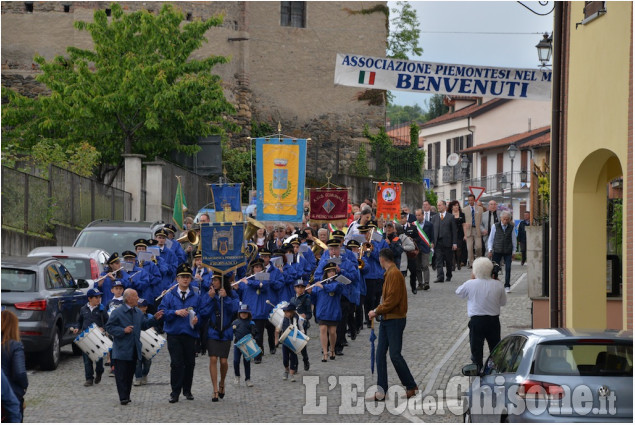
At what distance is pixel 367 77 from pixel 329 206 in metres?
12.0

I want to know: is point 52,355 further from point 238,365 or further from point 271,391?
point 271,391

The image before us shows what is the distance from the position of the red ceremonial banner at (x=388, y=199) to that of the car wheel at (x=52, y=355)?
15.8 m

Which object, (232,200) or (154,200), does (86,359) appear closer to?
(232,200)

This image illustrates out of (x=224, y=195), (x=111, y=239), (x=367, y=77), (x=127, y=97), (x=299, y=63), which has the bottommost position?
(x=111, y=239)

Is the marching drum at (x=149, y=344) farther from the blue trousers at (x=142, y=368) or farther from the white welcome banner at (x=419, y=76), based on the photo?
the white welcome banner at (x=419, y=76)

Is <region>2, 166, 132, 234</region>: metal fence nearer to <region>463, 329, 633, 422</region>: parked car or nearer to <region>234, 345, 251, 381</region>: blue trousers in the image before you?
<region>234, 345, 251, 381</region>: blue trousers

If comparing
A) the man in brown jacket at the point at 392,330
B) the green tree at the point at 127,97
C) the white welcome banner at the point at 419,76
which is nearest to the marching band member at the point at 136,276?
the white welcome banner at the point at 419,76

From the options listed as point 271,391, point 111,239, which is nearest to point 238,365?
point 271,391

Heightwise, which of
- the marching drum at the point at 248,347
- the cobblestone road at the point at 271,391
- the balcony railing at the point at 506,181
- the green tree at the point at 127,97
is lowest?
the cobblestone road at the point at 271,391

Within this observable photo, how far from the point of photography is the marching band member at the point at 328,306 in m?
19.1

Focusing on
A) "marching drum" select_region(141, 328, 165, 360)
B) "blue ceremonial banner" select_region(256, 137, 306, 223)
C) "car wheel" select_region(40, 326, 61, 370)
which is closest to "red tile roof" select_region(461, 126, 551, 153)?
"blue ceremonial banner" select_region(256, 137, 306, 223)

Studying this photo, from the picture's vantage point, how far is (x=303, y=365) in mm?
18672

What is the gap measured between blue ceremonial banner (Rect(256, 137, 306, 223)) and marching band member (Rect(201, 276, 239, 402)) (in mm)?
10347

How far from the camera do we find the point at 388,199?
33.0 meters
